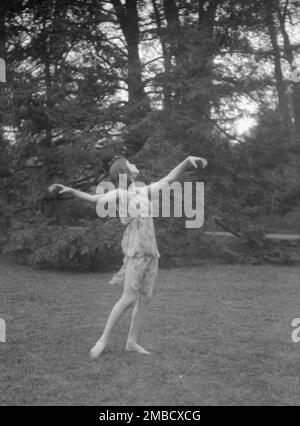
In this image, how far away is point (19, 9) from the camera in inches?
439

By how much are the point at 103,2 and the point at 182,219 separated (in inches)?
208

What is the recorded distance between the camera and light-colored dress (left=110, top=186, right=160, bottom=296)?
14.8ft

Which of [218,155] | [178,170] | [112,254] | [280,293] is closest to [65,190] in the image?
[178,170]

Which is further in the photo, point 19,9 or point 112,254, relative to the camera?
point 19,9

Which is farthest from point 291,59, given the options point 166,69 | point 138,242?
point 138,242

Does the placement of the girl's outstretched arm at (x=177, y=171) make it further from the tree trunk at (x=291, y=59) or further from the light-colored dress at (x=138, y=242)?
the tree trunk at (x=291, y=59)

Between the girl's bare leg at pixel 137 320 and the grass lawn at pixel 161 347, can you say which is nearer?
the grass lawn at pixel 161 347

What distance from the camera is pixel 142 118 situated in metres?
10.5

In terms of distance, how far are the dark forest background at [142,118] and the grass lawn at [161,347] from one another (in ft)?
8.04

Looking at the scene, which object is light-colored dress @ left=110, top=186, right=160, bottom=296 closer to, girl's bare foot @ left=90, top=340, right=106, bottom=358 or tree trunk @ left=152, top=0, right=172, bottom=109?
girl's bare foot @ left=90, top=340, right=106, bottom=358

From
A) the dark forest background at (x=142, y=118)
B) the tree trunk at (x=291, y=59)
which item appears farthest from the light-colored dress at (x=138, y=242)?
the tree trunk at (x=291, y=59)

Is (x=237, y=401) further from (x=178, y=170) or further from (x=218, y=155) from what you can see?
(x=218, y=155)

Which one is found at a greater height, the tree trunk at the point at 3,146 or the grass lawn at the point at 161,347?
the tree trunk at the point at 3,146

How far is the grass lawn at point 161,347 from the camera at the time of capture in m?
3.75
